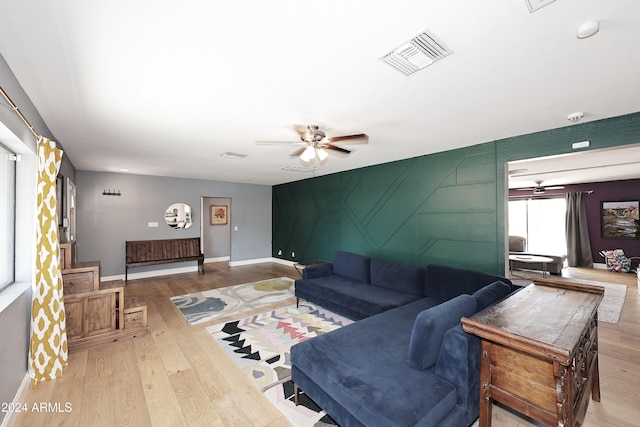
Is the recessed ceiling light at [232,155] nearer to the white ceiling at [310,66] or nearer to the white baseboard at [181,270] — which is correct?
the white ceiling at [310,66]

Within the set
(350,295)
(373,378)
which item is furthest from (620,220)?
(373,378)

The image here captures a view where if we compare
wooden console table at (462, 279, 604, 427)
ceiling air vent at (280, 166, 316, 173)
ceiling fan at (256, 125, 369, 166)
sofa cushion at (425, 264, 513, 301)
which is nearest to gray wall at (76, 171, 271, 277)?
ceiling air vent at (280, 166, 316, 173)

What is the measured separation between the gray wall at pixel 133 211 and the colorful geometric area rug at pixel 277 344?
426 cm

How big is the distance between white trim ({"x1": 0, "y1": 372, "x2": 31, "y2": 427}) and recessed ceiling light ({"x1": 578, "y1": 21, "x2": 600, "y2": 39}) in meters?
4.47

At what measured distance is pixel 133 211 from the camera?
21.0ft

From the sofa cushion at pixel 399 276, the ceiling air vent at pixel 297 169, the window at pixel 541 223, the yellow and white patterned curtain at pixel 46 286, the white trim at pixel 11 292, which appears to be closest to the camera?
the white trim at pixel 11 292

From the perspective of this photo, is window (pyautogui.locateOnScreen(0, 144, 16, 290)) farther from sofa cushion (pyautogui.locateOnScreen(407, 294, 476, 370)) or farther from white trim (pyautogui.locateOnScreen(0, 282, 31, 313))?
sofa cushion (pyautogui.locateOnScreen(407, 294, 476, 370))

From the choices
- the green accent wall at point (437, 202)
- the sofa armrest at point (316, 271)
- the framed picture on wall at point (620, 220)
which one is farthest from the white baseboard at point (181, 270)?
the framed picture on wall at point (620, 220)

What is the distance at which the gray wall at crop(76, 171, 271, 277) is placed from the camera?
5.91 meters

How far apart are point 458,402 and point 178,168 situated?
→ 6.13m

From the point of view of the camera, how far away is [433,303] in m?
3.23

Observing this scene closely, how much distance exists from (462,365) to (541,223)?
9612mm

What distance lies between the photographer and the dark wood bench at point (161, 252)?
6241mm

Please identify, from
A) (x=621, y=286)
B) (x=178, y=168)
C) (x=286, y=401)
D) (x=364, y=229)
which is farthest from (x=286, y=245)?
(x=621, y=286)
